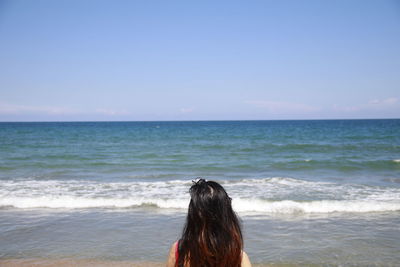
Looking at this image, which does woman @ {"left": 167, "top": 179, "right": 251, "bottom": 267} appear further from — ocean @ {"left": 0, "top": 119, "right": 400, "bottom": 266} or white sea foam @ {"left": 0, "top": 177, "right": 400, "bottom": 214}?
white sea foam @ {"left": 0, "top": 177, "right": 400, "bottom": 214}

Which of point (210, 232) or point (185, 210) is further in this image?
point (185, 210)

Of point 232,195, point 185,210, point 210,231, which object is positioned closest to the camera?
point 210,231

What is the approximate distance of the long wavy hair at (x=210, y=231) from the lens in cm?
183

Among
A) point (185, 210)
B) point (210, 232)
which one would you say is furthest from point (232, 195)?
point (210, 232)

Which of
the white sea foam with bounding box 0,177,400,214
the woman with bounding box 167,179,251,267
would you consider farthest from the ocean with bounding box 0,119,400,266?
the woman with bounding box 167,179,251,267

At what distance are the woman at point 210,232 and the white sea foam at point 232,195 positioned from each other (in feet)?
22.6

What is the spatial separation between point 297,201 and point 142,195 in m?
5.14

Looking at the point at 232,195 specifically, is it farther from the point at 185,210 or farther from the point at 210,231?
the point at 210,231

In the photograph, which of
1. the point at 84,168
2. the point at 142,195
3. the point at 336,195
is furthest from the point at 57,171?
the point at 336,195

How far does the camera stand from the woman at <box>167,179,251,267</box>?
5.99ft

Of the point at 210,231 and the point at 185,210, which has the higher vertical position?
the point at 210,231

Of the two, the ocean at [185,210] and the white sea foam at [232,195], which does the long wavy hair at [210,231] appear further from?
the white sea foam at [232,195]

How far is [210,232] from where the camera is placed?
6.15 feet

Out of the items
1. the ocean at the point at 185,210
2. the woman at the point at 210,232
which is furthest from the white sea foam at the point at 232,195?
the woman at the point at 210,232
